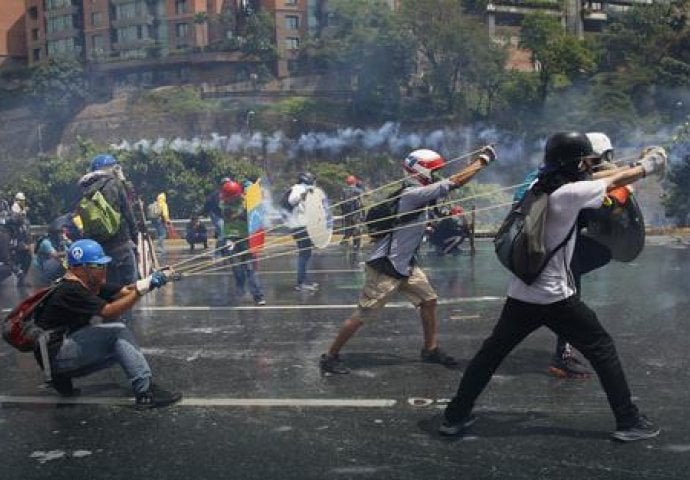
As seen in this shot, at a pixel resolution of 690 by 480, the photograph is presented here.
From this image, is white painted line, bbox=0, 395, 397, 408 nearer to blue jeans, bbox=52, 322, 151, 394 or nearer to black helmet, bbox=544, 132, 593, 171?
blue jeans, bbox=52, 322, 151, 394

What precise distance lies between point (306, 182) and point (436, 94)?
50.1m

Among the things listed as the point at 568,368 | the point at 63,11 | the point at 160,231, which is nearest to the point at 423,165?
the point at 568,368

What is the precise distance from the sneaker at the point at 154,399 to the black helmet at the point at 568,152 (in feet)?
9.56

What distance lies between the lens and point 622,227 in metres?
5.66

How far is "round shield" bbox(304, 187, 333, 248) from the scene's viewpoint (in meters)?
8.61

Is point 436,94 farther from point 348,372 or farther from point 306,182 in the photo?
point 348,372

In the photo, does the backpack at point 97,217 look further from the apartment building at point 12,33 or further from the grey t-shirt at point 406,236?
the apartment building at point 12,33

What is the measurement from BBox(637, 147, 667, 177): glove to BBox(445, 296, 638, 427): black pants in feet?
2.72

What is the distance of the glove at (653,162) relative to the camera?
4.59m

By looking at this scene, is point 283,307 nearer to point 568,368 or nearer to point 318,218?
point 318,218

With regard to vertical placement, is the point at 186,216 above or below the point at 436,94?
below

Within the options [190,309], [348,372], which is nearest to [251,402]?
[348,372]

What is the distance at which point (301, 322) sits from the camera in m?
8.54

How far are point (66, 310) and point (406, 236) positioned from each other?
253 centimetres
